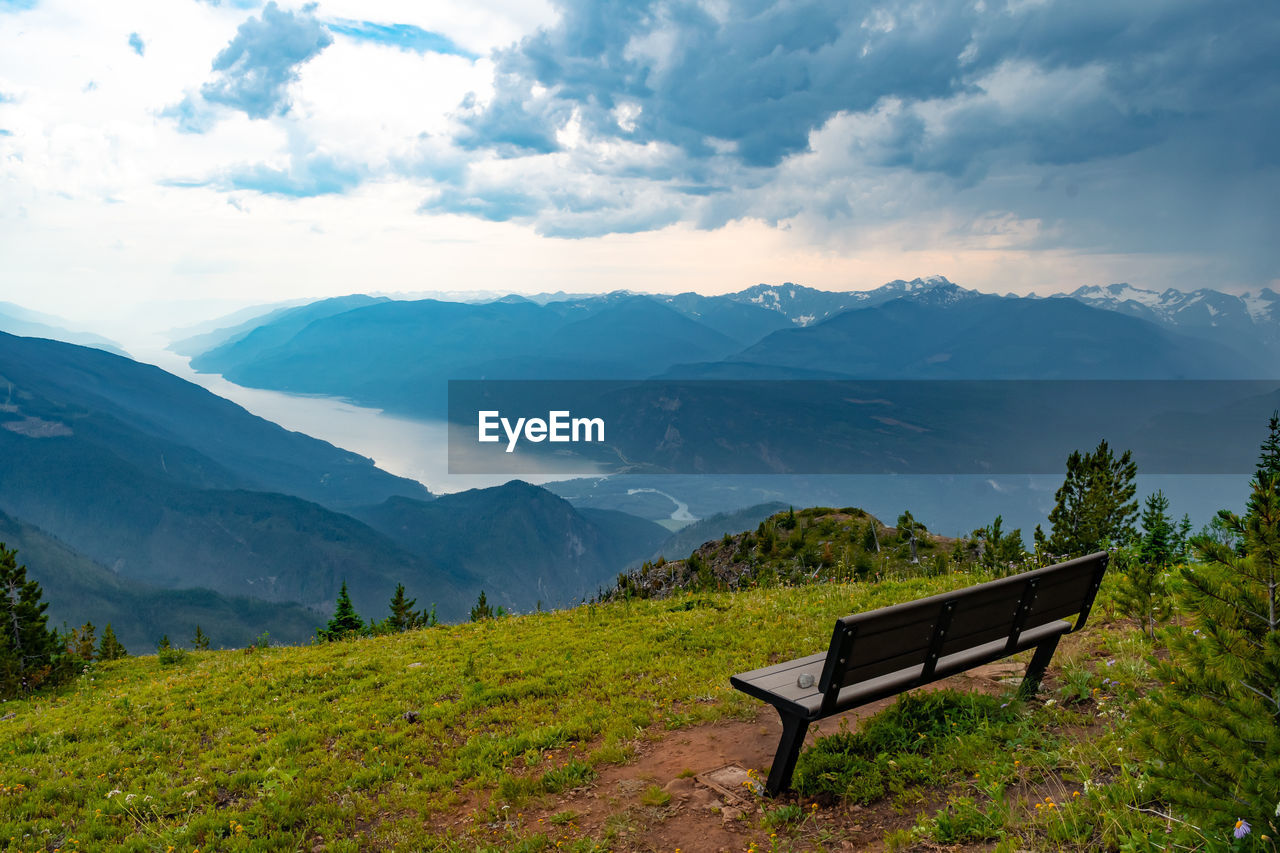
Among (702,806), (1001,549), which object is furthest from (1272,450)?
(702,806)

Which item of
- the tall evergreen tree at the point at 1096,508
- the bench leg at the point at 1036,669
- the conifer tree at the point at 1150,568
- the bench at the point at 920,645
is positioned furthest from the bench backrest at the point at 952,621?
the tall evergreen tree at the point at 1096,508

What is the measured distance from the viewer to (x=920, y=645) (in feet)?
20.2

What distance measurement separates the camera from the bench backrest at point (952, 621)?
568 cm

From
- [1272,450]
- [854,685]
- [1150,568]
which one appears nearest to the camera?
[854,685]

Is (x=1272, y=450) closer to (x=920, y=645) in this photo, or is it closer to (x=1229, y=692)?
(x=920, y=645)

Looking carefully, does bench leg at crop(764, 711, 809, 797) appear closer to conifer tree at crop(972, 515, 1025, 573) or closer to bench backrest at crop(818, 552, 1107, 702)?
bench backrest at crop(818, 552, 1107, 702)

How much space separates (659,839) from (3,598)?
1499cm

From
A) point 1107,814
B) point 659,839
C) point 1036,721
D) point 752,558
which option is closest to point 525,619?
point 659,839

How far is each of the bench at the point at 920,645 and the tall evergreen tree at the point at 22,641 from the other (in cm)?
1389

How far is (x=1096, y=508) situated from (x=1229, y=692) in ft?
47.1

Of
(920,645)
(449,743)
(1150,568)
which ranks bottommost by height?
(449,743)

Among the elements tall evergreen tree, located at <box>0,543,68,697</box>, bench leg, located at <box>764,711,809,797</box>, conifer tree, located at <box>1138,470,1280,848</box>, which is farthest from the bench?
tall evergreen tree, located at <box>0,543,68,697</box>

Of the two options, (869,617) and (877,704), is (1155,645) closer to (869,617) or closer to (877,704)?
(877,704)

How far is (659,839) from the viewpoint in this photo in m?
5.77
